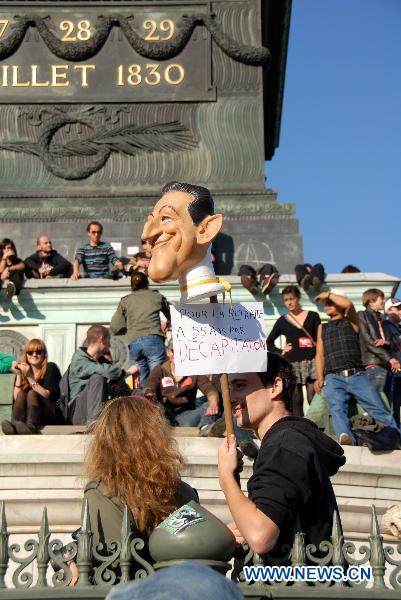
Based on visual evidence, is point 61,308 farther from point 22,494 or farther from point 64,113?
point 22,494

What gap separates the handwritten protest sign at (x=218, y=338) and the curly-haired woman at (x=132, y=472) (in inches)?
11.2

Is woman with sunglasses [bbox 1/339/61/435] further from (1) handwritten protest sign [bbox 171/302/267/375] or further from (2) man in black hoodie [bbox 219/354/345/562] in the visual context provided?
(2) man in black hoodie [bbox 219/354/345/562]

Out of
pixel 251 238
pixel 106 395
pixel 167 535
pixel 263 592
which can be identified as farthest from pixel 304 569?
pixel 251 238

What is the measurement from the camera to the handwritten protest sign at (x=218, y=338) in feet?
14.6

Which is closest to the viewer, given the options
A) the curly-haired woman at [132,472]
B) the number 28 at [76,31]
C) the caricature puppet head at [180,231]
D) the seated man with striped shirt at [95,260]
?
the curly-haired woman at [132,472]

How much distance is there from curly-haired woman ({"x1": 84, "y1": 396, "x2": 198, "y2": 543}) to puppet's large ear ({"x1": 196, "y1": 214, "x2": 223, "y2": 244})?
0.83 m

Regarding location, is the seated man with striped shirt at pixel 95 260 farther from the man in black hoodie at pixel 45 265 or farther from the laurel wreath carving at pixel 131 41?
the laurel wreath carving at pixel 131 41

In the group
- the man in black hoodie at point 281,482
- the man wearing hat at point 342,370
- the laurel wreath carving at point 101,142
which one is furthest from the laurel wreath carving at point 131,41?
the man in black hoodie at point 281,482

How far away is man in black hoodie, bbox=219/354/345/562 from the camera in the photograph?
3.79 metres

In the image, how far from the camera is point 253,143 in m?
17.4

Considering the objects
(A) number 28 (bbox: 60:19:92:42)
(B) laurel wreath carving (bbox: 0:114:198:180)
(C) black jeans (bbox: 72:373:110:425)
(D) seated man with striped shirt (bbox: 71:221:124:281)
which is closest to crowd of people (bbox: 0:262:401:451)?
(C) black jeans (bbox: 72:373:110:425)

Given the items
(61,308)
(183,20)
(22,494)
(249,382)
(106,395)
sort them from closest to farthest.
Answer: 1. (249,382)
2. (22,494)
3. (106,395)
4. (61,308)
5. (183,20)

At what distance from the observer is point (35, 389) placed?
31.2ft

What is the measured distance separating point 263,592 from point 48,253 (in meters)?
11.1
